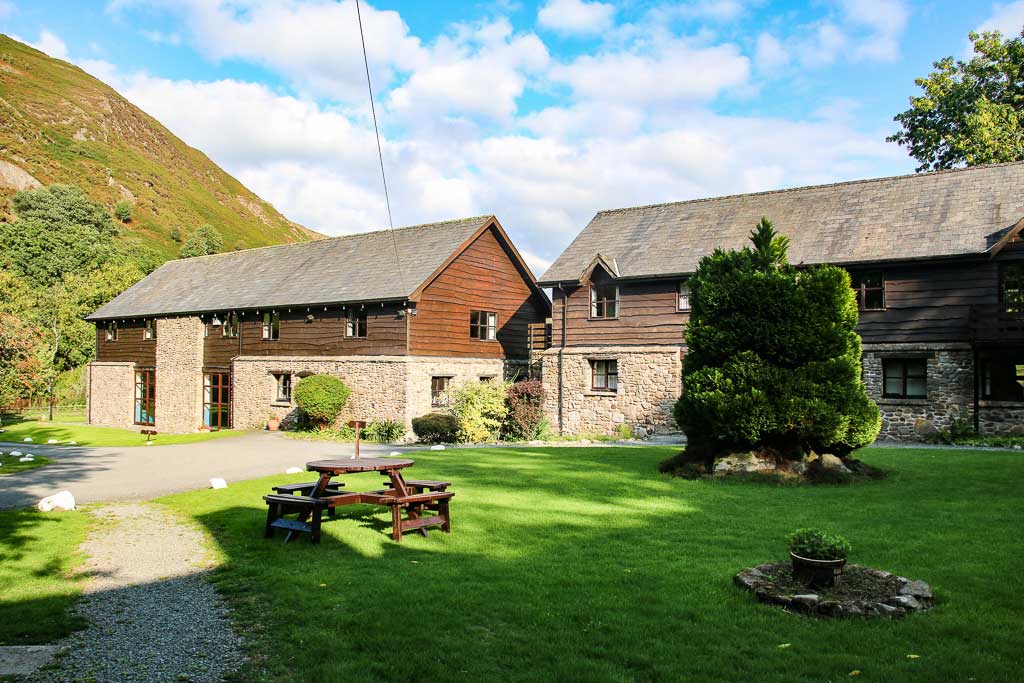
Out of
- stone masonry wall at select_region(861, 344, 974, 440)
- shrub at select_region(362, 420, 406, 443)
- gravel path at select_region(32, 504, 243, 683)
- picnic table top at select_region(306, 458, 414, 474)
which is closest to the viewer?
gravel path at select_region(32, 504, 243, 683)

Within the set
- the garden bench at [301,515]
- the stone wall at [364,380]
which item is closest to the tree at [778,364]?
the garden bench at [301,515]

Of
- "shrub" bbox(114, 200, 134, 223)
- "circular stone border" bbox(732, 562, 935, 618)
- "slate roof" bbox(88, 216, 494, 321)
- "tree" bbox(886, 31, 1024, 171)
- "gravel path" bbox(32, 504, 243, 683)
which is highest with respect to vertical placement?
"shrub" bbox(114, 200, 134, 223)

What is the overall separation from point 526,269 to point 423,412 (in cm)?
938

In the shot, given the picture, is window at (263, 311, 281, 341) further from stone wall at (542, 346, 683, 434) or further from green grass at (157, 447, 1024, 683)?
green grass at (157, 447, 1024, 683)

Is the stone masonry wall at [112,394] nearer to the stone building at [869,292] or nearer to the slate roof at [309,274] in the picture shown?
the slate roof at [309,274]

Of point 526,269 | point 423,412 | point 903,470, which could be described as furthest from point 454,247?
point 903,470

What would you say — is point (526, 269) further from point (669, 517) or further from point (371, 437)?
point (669, 517)

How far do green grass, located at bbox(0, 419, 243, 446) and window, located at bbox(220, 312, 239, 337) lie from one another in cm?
462

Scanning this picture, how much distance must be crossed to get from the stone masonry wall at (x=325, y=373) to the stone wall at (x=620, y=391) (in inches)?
242

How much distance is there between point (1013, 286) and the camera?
21.4 meters

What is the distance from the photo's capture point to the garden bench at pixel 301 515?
28.8 feet

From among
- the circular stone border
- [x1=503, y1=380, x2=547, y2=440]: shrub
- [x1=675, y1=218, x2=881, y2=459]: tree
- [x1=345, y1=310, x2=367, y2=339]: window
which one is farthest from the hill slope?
the circular stone border

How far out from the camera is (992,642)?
5402 millimetres

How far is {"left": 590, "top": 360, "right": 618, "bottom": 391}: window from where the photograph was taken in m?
27.3
